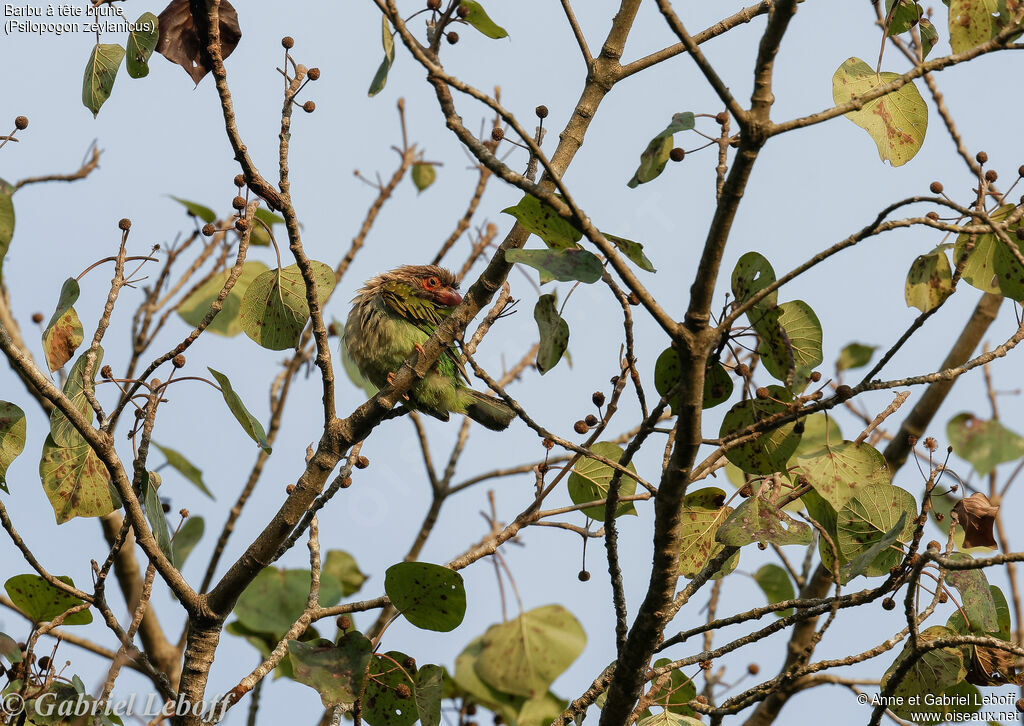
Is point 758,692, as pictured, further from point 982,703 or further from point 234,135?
point 234,135

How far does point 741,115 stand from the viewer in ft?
6.07

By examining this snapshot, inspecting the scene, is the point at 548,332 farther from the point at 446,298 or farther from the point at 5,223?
the point at 446,298

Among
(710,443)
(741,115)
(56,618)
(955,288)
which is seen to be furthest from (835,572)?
(56,618)

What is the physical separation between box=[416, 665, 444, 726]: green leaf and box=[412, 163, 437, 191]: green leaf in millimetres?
3441

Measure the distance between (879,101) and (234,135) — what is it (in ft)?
5.40

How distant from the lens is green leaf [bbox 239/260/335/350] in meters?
2.98

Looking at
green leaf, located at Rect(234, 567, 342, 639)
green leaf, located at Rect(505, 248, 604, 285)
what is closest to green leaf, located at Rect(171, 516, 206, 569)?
green leaf, located at Rect(234, 567, 342, 639)

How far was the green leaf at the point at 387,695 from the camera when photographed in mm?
2824

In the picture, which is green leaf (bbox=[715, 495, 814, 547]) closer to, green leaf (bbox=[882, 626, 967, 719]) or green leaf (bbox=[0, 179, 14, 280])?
green leaf (bbox=[882, 626, 967, 719])

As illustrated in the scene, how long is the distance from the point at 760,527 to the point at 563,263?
2.75 feet

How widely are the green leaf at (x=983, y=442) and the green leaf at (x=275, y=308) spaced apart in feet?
8.45

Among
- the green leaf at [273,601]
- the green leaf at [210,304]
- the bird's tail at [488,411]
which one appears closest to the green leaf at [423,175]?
the green leaf at [210,304]

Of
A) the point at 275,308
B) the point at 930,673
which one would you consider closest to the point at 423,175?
the point at 275,308

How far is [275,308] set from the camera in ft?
9.84
